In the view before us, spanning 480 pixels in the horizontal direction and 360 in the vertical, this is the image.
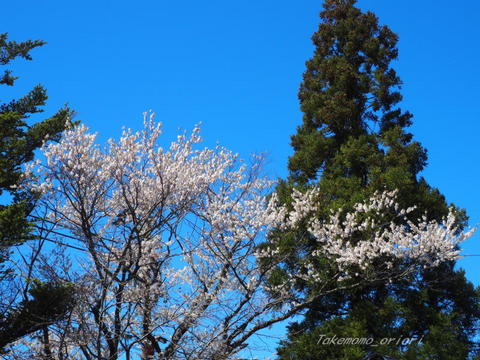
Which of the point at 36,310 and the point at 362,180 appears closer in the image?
the point at 36,310

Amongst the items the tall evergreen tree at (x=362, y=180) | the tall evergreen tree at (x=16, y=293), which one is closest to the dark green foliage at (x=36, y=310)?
the tall evergreen tree at (x=16, y=293)

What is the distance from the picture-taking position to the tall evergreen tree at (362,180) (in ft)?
29.7

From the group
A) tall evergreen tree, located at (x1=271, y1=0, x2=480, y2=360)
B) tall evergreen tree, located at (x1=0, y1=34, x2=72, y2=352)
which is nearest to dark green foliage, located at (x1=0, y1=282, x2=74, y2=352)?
tall evergreen tree, located at (x1=0, y1=34, x2=72, y2=352)

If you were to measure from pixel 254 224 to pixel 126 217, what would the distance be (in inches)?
91.1

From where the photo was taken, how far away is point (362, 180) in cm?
1126

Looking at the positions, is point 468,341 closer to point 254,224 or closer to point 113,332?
point 254,224

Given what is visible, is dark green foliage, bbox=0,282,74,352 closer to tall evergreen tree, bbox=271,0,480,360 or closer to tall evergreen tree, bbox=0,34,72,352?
tall evergreen tree, bbox=0,34,72,352

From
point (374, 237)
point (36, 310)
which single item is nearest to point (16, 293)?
point (36, 310)

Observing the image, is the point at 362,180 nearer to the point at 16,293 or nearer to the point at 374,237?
the point at 374,237

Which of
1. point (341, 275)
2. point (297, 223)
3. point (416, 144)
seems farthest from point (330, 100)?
point (341, 275)

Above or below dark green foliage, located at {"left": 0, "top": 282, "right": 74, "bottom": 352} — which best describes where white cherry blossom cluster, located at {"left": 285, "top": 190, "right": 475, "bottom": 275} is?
above

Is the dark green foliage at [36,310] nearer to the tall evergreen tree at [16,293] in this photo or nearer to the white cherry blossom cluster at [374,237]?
the tall evergreen tree at [16,293]

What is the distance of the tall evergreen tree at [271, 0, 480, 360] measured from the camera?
9055 millimetres

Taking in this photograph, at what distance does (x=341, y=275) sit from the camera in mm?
9500
